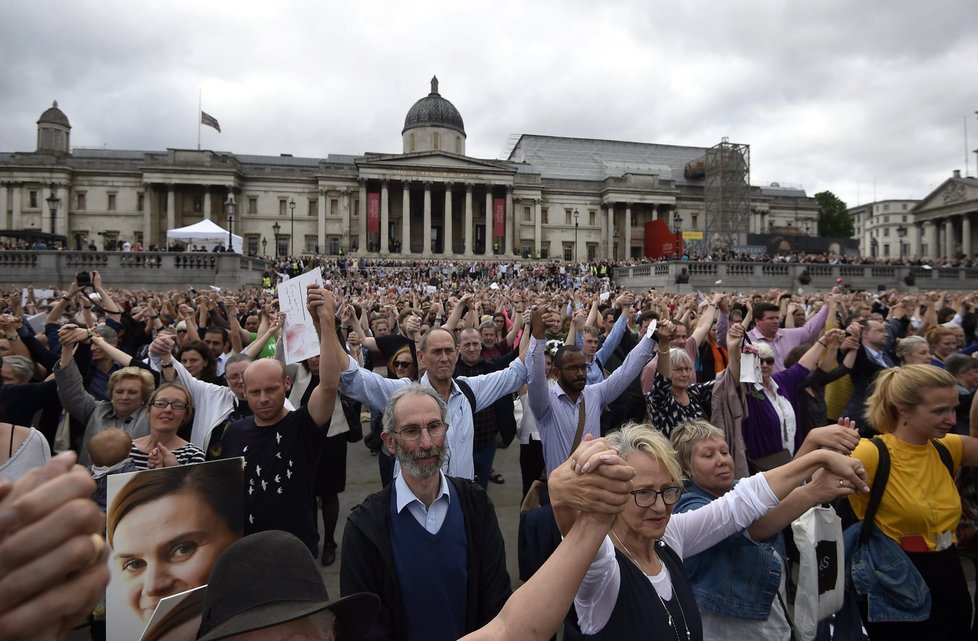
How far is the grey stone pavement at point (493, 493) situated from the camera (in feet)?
16.3

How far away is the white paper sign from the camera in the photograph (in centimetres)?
420

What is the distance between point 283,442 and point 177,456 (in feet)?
2.49

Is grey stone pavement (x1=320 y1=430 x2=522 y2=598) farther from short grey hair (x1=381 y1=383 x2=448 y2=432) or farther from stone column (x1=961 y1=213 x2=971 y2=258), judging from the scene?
stone column (x1=961 y1=213 x2=971 y2=258)

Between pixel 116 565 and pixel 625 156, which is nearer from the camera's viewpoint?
pixel 116 565

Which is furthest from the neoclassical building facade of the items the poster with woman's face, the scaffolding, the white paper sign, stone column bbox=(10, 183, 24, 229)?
the poster with woman's face

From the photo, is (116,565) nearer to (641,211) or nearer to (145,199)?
(145,199)

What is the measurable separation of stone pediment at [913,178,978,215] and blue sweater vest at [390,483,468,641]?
8254 centimetres

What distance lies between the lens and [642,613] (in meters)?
1.99

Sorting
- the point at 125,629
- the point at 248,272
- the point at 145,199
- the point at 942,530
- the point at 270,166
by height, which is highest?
the point at 270,166

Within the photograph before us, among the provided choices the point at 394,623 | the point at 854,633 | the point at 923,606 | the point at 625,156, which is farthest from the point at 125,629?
the point at 625,156

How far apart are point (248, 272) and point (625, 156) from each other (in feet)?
220

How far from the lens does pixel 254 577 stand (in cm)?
159

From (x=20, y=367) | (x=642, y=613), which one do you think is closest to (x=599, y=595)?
(x=642, y=613)

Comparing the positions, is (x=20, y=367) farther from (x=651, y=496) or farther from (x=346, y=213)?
(x=346, y=213)
